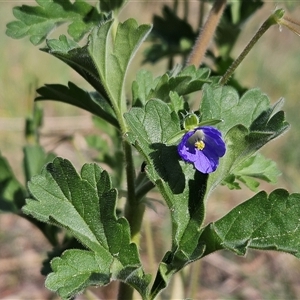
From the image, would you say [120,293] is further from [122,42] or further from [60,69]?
[60,69]

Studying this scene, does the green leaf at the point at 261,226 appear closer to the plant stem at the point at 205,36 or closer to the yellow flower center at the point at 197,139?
the yellow flower center at the point at 197,139

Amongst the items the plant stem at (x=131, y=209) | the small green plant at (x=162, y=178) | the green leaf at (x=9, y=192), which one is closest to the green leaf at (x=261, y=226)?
the small green plant at (x=162, y=178)

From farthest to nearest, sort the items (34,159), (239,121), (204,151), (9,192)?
(34,159), (9,192), (239,121), (204,151)

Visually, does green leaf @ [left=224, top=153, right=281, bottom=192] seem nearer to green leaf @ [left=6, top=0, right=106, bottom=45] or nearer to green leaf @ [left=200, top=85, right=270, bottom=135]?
Result: green leaf @ [left=200, top=85, right=270, bottom=135]

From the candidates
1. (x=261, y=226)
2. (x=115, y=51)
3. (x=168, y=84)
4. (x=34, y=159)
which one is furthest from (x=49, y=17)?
(x=261, y=226)

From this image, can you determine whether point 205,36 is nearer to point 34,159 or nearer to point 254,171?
point 254,171

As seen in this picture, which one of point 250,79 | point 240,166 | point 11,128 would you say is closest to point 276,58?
point 250,79
